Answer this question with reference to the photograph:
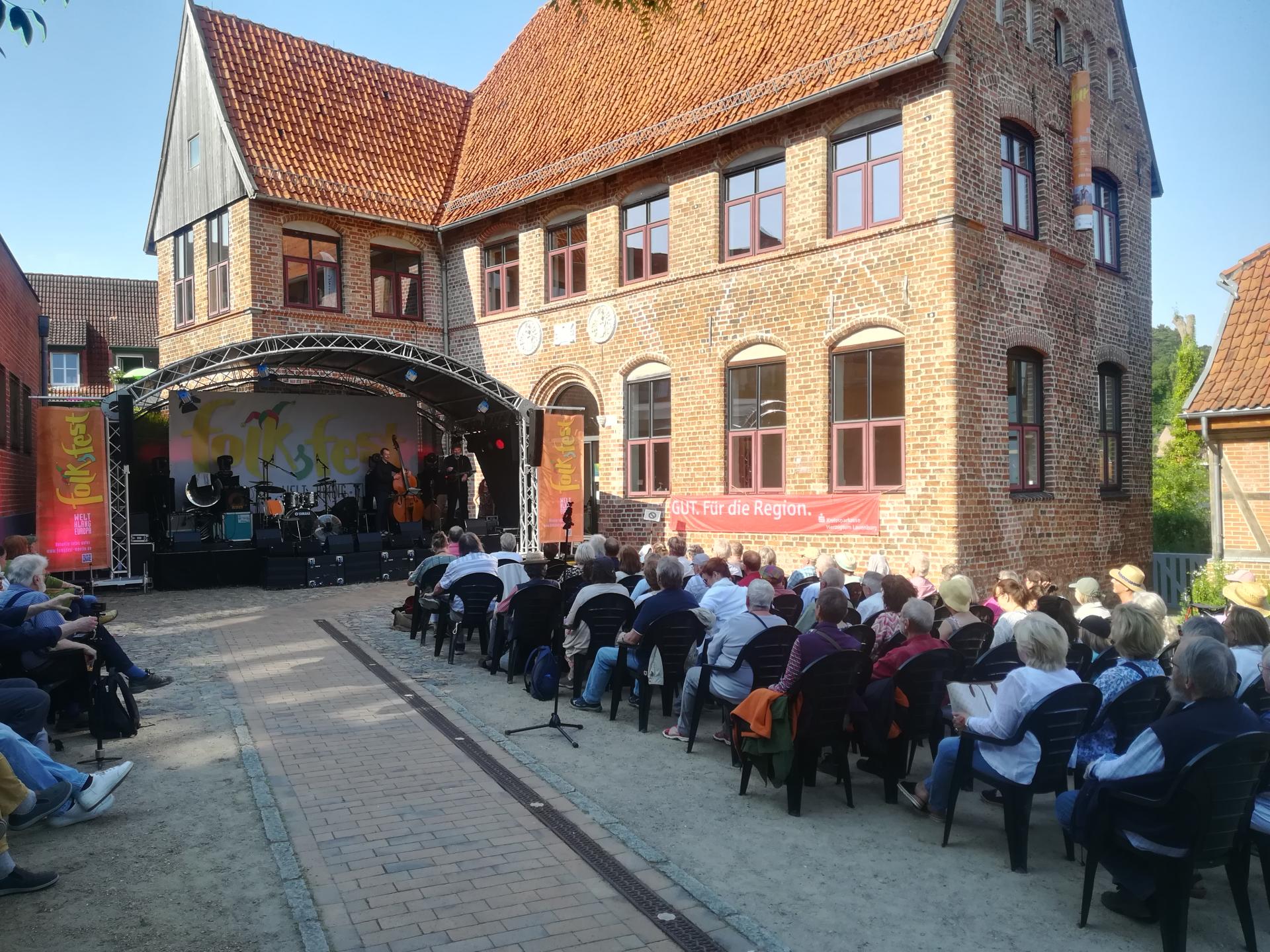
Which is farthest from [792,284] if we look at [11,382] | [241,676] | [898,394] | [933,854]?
[11,382]

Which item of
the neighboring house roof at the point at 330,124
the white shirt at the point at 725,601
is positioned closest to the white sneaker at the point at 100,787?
the white shirt at the point at 725,601

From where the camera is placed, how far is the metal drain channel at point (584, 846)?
3879mm

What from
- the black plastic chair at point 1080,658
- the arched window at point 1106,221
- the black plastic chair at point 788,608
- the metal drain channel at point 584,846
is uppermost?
→ the arched window at point 1106,221

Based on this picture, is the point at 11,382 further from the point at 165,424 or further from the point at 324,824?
the point at 324,824

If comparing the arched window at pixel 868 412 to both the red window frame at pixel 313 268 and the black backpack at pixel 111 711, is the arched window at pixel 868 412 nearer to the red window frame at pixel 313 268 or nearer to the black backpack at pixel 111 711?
the black backpack at pixel 111 711

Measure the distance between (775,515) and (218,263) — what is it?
43.9ft

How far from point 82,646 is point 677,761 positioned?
159 inches

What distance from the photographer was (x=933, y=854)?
4.71 meters

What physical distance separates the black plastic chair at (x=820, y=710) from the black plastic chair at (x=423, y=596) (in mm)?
5473

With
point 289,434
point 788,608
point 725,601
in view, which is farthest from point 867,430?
point 289,434

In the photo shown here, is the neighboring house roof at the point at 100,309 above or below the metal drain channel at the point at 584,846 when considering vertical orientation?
above

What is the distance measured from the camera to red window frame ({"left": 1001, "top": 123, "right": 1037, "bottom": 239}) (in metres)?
13.3

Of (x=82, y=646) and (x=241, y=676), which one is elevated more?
(x=82, y=646)

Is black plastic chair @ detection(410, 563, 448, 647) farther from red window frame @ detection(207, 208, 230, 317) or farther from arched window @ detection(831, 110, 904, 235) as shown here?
red window frame @ detection(207, 208, 230, 317)
